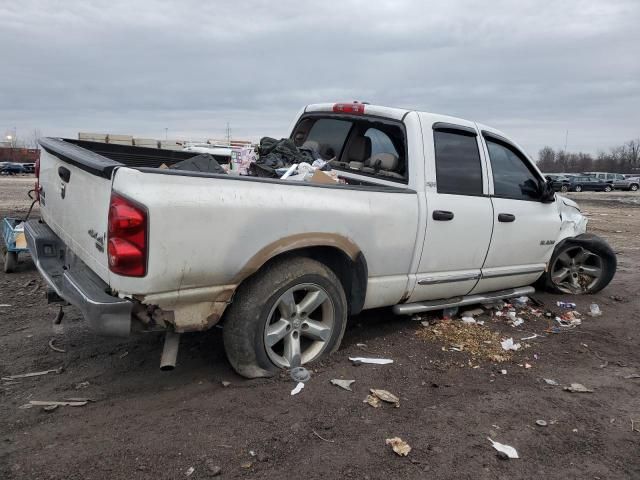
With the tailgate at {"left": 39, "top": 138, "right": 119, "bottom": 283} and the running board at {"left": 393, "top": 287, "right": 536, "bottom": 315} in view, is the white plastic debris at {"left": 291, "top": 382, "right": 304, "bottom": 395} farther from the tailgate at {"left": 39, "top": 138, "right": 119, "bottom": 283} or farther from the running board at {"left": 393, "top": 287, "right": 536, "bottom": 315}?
the tailgate at {"left": 39, "top": 138, "right": 119, "bottom": 283}

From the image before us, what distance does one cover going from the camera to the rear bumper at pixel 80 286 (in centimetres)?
282

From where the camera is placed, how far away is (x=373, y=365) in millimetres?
3895

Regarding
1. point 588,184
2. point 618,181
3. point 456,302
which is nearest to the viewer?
point 456,302

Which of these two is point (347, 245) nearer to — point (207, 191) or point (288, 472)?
point (207, 191)

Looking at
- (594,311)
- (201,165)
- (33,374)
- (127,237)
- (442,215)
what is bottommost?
(33,374)

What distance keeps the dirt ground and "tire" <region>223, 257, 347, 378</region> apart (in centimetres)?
14

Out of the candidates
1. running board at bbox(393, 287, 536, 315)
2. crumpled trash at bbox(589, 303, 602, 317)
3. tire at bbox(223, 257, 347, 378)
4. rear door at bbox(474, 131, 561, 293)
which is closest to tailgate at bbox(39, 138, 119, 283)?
tire at bbox(223, 257, 347, 378)

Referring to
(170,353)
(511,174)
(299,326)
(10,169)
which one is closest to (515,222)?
(511,174)

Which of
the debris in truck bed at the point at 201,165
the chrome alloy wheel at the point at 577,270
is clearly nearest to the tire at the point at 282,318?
the debris in truck bed at the point at 201,165

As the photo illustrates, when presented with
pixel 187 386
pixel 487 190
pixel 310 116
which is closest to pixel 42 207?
pixel 187 386

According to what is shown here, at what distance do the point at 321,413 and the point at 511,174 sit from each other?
10.4 feet

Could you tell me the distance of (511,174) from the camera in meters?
5.09

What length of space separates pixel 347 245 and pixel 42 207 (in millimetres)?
2569

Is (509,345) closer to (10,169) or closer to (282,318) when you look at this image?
(282,318)
